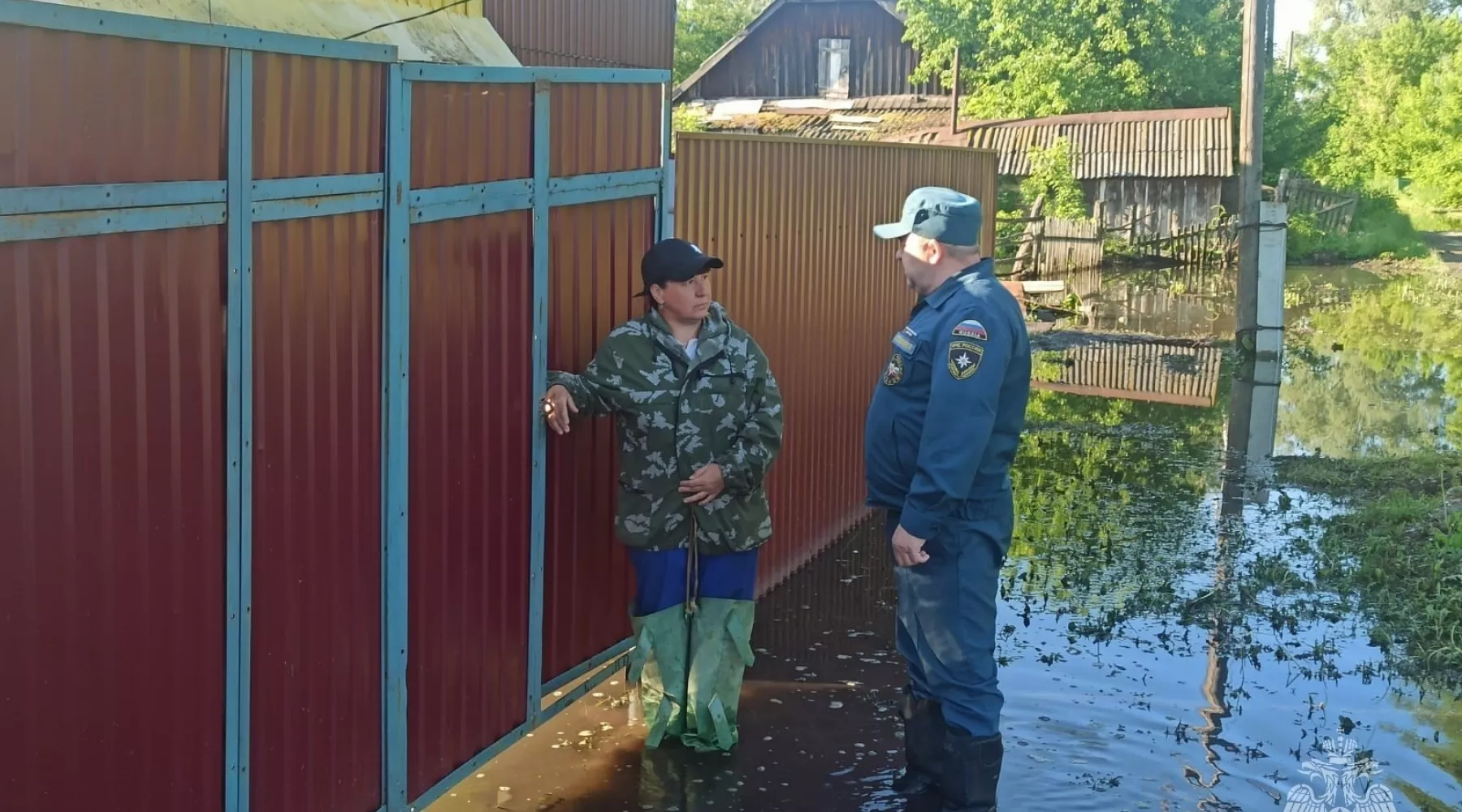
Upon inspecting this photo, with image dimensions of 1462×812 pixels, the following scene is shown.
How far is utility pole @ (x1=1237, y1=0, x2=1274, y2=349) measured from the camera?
17.0 metres

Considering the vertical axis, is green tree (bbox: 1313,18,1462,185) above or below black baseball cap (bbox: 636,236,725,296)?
above

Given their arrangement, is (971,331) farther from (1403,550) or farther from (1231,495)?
(1231,495)

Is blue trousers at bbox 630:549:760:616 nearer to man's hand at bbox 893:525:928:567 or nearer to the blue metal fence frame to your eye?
the blue metal fence frame

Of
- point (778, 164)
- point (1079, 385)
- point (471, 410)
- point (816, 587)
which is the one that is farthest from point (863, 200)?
point (1079, 385)

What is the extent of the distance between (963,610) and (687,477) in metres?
0.95

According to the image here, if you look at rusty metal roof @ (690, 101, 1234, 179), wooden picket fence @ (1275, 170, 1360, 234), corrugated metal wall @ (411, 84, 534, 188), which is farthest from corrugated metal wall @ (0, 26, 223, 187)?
wooden picket fence @ (1275, 170, 1360, 234)

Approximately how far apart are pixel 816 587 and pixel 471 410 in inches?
128

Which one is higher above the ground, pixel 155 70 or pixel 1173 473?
pixel 155 70

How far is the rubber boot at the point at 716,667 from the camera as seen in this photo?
5.11 m

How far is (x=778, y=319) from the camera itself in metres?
7.16

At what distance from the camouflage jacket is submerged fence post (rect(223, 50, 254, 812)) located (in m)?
1.49

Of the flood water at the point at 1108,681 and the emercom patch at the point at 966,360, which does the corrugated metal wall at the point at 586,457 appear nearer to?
the flood water at the point at 1108,681

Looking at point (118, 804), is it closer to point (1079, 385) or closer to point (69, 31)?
point (69, 31)

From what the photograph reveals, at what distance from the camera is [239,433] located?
3416 millimetres
